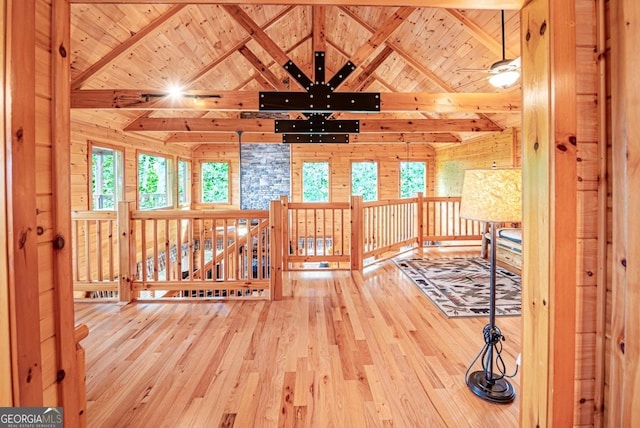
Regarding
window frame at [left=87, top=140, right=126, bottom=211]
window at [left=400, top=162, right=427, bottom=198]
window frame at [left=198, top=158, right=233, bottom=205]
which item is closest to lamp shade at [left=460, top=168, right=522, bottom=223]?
window frame at [left=87, top=140, right=126, bottom=211]

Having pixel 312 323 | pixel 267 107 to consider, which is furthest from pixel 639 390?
pixel 267 107

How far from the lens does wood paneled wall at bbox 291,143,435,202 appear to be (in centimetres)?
888

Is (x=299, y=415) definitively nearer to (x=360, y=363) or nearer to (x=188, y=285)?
(x=360, y=363)

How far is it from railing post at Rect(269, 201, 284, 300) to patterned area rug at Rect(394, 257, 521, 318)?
164 cm

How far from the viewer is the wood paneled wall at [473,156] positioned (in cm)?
602

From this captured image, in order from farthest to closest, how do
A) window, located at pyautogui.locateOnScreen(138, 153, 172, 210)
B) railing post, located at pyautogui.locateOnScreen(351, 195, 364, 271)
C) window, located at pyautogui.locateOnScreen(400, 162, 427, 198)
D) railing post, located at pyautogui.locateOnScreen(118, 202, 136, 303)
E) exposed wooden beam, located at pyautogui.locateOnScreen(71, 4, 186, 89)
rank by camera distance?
1. window, located at pyautogui.locateOnScreen(400, 162, 427, 198)
2. window, located at pyautogui.locateOnScreen(138, 153, 172, 210)
3. railing post, located at pyautogui.locateOnScreen(351, 195, 364, 271)
4. exposed wooden beam, located at pyautogui.locateOnScreen(71, 4, 186, 89)
5. railing post, located at pyautogui.locateOnScreen(118, 202, 136, 303)

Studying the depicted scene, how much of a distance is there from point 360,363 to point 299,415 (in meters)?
0.62

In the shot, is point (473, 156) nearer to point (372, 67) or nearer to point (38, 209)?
point (372, 67)

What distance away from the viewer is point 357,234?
4363 mm

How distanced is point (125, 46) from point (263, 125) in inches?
98.2

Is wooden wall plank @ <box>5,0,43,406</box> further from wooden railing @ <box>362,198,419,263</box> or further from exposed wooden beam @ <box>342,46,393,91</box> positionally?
exposed wooden beam @ <box>342,46,393,91</box>

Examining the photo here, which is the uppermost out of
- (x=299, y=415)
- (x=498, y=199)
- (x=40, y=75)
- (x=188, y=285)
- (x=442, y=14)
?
(x=442, y=14)

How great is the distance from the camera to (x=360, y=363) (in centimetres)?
209

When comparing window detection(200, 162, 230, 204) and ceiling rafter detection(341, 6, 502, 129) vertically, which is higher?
ceiling rafter detection(341, 6, 502, 129)
